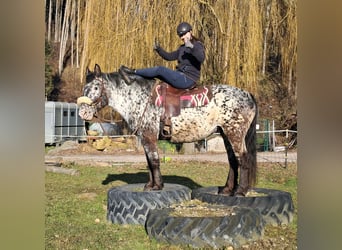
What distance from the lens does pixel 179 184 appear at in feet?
11.0

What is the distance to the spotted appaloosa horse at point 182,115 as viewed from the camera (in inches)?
118

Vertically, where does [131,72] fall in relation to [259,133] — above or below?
above

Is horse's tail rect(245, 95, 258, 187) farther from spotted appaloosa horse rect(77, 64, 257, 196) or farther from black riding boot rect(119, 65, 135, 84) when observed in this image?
black riding boot rect(119, 65, 135, 84)

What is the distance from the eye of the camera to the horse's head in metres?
2.97

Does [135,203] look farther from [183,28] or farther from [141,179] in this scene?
[183,28]

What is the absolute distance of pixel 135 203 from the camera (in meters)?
2.98

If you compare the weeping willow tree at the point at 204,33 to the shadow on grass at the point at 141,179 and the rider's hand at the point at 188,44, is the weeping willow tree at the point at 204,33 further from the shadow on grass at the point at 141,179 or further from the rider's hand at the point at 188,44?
the shadow on grass at the point at 141,179

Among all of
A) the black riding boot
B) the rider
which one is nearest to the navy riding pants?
the rider

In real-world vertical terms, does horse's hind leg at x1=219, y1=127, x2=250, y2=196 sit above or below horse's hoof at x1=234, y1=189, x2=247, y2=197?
above

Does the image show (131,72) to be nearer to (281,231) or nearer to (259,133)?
(259,133)

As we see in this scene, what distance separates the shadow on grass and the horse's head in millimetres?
658

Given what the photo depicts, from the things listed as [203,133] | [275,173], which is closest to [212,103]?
[203,133]
